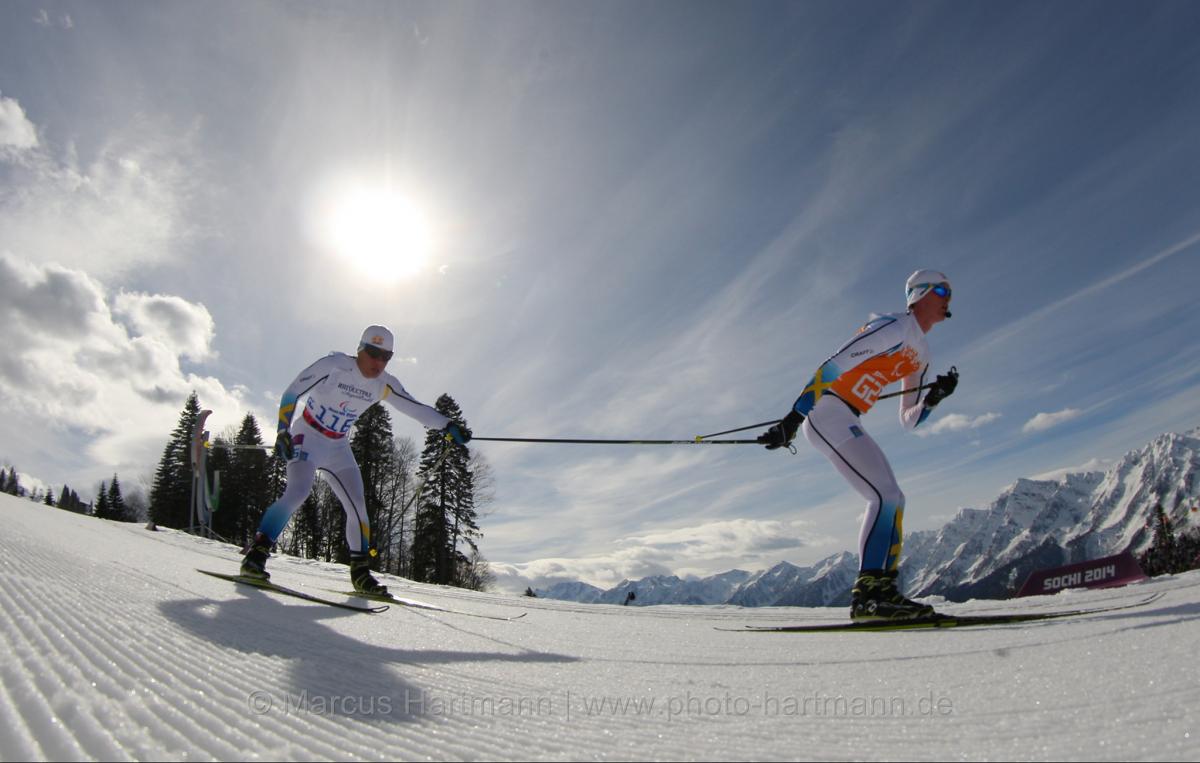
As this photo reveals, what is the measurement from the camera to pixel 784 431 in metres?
4.64

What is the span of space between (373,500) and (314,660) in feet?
124

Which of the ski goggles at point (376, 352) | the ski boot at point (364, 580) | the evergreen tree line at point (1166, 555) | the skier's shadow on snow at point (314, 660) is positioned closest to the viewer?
the skier's shadow on snow at point (314, 660)

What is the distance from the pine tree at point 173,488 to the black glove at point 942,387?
62191 millimetres

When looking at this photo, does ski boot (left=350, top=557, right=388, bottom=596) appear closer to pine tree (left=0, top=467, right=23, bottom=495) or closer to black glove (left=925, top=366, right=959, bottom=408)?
black glove (left=925, top=366, right=959, bottom=408)

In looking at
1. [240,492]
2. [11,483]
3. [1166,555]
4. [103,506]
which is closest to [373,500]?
[240,492]

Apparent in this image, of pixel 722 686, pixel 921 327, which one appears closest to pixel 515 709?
pixel 722 686

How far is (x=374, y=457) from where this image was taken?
3806cm

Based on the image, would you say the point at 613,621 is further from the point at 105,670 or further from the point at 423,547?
the point at 423,547

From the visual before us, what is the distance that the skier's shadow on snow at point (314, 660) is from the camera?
129 cm

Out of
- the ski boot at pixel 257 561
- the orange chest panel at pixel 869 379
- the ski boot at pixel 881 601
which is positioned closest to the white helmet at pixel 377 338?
the ski boot at pixel 257 561

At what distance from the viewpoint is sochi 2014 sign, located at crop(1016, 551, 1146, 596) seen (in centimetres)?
497

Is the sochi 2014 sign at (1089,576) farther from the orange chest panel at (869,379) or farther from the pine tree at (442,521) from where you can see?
the pine tree at (442,521)

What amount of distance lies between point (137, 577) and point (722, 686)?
3.37 metres

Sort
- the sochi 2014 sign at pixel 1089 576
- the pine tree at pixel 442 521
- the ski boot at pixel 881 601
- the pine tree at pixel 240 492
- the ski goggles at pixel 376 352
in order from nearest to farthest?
the ski boot at pixel 881 601 → the sochi 2014 sign at pixel 1089 576 → the ski goggles at pixel 376 352 → the pine tree at pixel 442 521 → the pine tree at pixel 240 492
